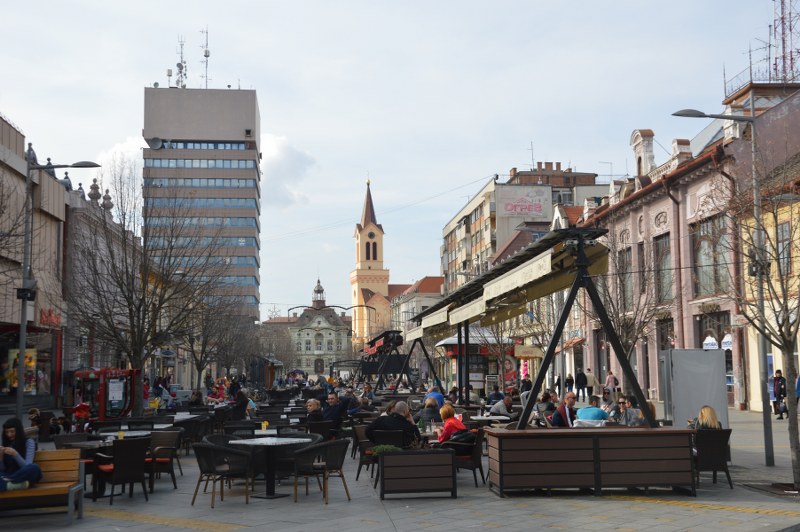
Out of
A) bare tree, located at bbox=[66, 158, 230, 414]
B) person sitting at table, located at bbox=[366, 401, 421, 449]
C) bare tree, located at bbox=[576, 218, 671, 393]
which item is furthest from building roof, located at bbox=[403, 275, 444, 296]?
person sitting at table, located at bbox=[366, 401, 421, 449]

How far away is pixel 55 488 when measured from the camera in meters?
10.3

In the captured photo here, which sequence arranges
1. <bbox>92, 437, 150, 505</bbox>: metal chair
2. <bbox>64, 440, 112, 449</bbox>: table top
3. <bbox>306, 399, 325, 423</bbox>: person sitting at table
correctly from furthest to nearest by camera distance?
<bbox>306, 399, 325, 423</bbox>: person sitting at table
<bbox>64, 440, 112, 449</bbox>: table top
<bbox>92, 437, 150, 505</bbox>: metal chair

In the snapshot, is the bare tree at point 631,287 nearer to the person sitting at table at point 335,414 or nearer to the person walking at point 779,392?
the person walking at point 779,392

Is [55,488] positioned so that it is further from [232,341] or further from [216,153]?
[216,153]

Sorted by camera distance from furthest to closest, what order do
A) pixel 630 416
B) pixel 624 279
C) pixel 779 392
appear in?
pixel 624 279
pixel 779 392
pixel 630 416

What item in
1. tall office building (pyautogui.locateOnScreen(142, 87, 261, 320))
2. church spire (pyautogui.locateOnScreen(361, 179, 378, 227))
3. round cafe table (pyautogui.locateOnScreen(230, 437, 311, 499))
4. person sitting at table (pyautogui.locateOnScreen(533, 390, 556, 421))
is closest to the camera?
round cafe table (pyautogui.locateOnScreen(230, 437, 311, 499))

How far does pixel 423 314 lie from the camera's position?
2712 centimetres

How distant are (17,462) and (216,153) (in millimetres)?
114219

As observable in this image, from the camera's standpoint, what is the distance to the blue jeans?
10188 millimetres

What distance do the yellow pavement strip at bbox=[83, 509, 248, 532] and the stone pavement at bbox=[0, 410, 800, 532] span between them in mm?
11

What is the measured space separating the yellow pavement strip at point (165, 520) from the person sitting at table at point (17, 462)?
108 centimetres

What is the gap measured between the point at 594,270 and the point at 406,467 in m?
4.25

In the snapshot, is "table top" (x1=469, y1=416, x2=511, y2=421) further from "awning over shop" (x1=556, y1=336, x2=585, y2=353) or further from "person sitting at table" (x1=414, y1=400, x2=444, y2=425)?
"awning over shop" (x1=556, y1=336, x2=585, y2=353)

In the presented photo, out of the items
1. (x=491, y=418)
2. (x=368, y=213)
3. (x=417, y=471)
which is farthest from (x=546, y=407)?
(x=368, y=213)
